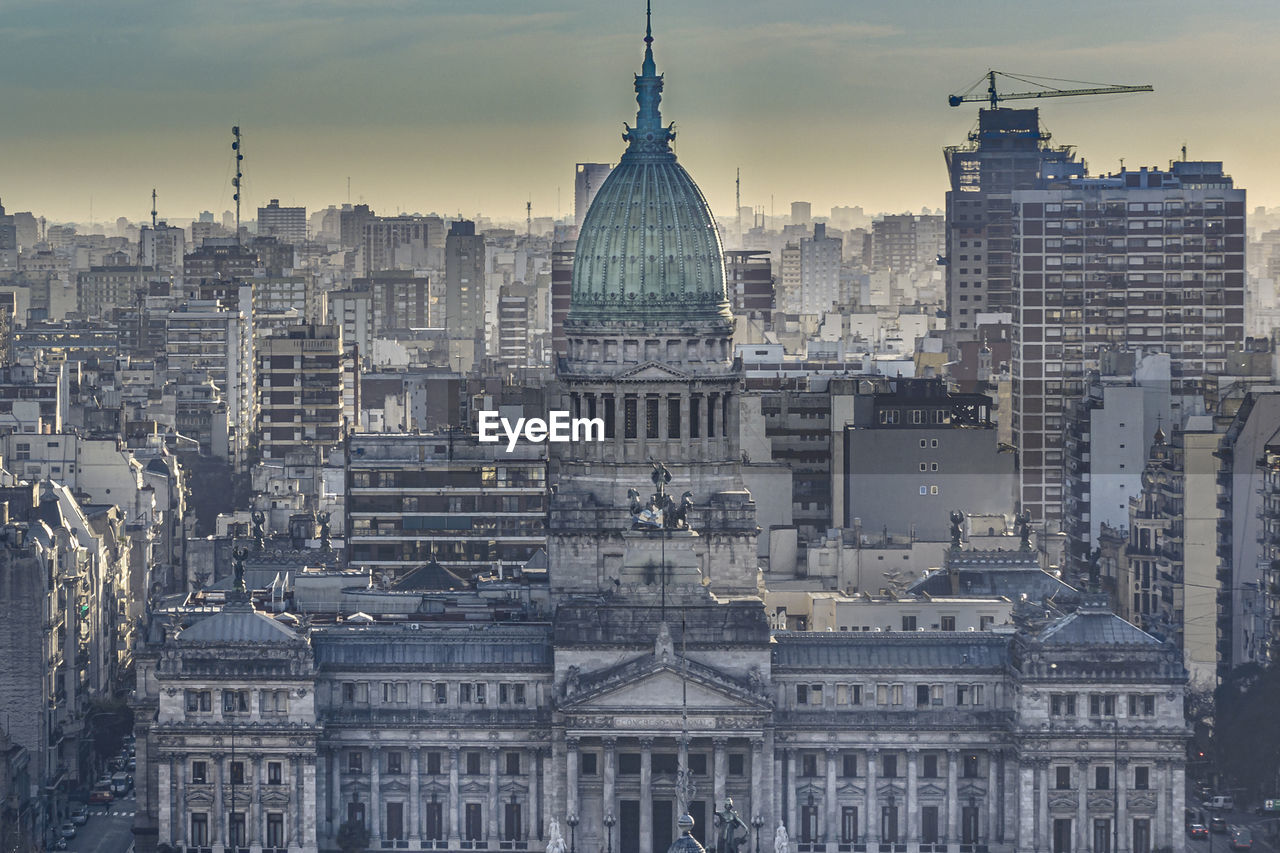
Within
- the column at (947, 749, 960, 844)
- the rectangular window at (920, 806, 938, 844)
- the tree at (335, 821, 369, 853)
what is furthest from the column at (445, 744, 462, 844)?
the column at (947, 749, 960, 844)

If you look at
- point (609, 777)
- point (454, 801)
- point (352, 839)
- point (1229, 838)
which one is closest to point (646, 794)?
point (609, 777)

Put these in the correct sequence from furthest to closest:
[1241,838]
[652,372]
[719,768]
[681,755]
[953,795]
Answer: [652,372], [1241,838], [953,795], [719,768], [681,755]

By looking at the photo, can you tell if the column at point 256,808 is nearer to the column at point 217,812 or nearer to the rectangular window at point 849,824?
the column at point 217,812

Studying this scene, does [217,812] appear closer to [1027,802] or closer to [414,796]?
[414,796]

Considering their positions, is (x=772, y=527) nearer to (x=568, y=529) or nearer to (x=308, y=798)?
(x=568, y=529)

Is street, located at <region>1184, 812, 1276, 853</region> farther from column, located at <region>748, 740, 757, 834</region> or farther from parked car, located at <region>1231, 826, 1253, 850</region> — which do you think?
column, located at <region>748, 740, 757, 834</region>

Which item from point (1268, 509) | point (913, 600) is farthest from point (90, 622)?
point (1268, 509)

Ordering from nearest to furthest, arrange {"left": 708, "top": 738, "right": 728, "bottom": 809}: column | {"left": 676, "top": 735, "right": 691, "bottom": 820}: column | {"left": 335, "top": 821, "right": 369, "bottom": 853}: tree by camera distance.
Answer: {"left": 676, "top": 735, "right": 691, "bottom": 820}: column < {"left": 708, "top": 738, "right": 728, "bottom": 809}: column < {"left": 335, "top": 821, "right": 369, "bottom": 853}: tree
